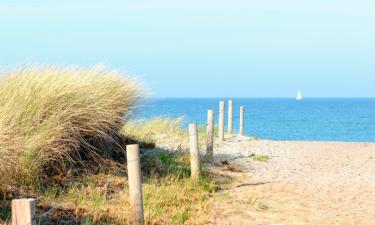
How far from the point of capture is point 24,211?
4586 millimetres

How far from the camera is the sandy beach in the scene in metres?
8.88

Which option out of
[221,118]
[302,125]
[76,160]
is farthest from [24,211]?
[302,125]

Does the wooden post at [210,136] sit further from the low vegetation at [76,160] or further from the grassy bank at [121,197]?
the grassy bank at [121,197]

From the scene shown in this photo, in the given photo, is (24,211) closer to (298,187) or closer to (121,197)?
(121,197)

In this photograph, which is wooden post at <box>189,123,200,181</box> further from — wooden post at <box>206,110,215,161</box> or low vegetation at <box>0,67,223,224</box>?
wooden post at <box>206,110,215,161</box>

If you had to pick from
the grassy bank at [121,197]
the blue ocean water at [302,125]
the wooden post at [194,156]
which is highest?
the wooden post at [194,156]

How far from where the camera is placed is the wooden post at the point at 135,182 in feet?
23.7

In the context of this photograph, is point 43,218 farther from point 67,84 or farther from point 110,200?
point 67,84

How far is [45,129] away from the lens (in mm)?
9219

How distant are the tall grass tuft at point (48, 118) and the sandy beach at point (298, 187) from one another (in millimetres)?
2280

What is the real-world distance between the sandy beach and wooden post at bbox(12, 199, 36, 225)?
13.3 feet

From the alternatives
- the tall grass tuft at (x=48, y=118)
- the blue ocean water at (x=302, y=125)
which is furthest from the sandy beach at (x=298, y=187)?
the blue ocean water at (x=302, y=125)

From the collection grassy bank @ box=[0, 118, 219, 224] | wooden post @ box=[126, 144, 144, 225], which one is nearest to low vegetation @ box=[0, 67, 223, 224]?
grassy bank @ box=[0, 118, 219, 224]

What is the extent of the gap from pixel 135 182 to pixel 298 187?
4.47 m
